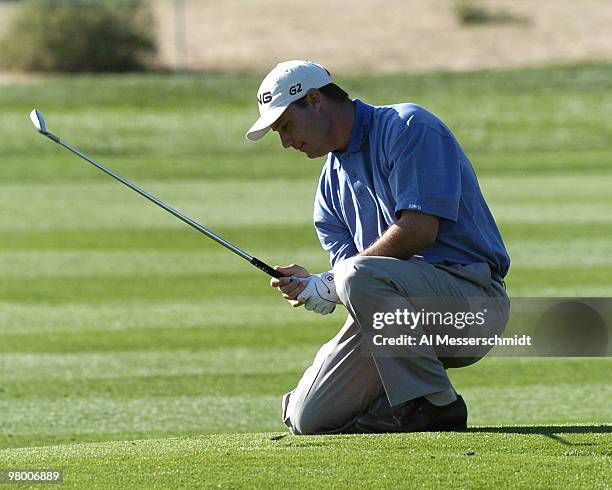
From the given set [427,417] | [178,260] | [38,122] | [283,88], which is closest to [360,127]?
[283,88]

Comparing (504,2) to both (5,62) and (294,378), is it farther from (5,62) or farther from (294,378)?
(294,378)

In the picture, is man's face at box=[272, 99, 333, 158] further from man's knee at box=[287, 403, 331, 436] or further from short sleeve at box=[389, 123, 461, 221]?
man's knee at box=[287, 403, 331, 436]

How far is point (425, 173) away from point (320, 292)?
24.5 inches

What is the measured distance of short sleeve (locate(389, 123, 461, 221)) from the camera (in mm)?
5195

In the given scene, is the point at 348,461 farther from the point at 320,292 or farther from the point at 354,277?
the point at 320,292

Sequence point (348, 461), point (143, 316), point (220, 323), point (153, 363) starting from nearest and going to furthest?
A: point (348, 461)
point (153, 363)
point (220, 323)
point (143, 316)

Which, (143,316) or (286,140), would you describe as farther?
(143,316)

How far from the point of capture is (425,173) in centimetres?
521

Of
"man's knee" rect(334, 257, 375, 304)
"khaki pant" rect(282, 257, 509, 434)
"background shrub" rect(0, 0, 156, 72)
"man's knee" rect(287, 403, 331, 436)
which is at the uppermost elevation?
"background shrub" rect(0, 0, 156, 72)

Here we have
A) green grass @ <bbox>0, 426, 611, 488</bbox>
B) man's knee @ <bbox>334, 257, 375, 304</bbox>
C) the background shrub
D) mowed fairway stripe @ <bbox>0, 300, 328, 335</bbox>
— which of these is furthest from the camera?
the background shrub

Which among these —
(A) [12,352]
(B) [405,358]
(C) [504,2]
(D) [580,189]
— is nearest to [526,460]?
(B) [405,358]

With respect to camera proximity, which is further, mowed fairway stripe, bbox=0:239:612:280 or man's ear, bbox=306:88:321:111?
mowed fairway stripe, bbox=0:239:612:280

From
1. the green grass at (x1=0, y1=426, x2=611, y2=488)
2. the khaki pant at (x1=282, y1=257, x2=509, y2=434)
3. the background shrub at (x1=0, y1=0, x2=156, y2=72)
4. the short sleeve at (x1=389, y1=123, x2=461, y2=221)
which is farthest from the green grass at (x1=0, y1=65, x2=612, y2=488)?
the background shrub at (x1=0, y1=0, x2=156, y2=72)

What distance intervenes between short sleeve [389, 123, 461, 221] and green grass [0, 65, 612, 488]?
86cm
